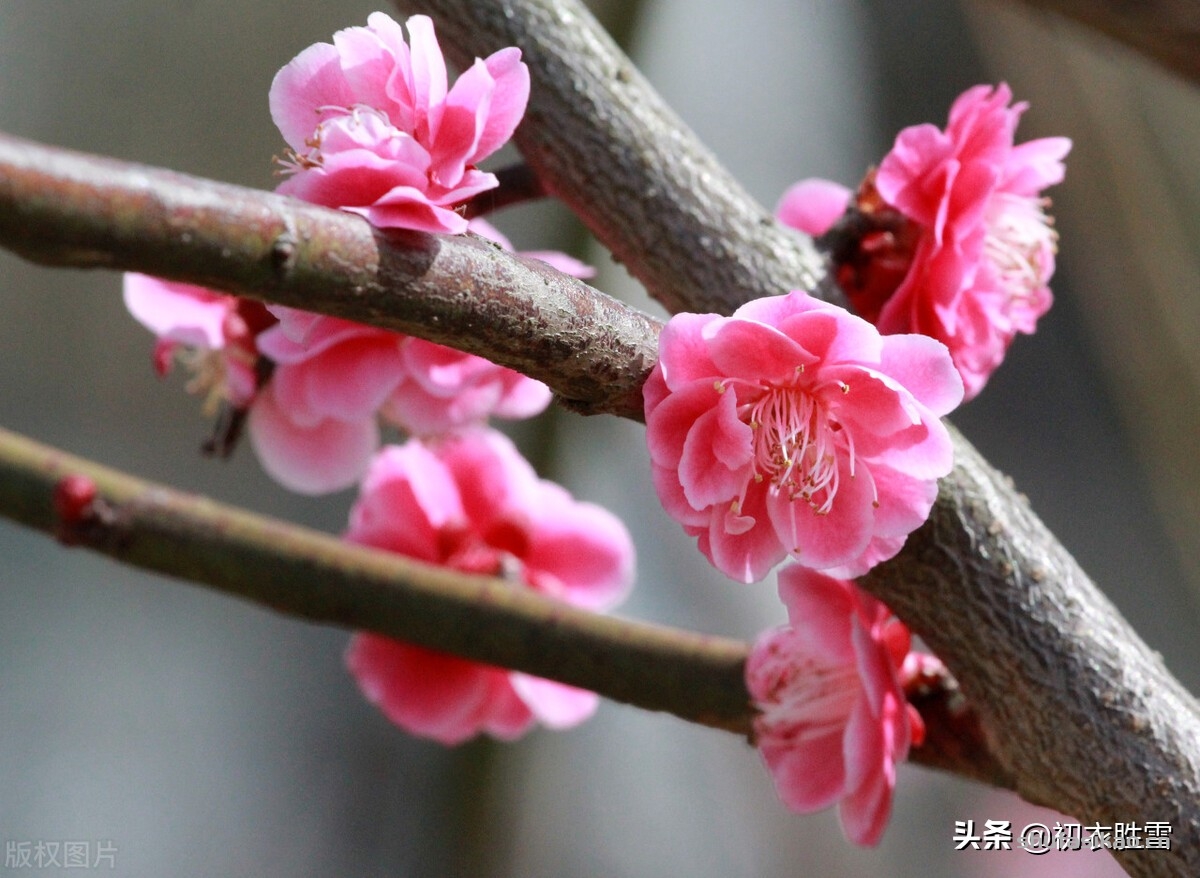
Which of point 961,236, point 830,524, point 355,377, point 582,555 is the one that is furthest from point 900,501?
point 582,555

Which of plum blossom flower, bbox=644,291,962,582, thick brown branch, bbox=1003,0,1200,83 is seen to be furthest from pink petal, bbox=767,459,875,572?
thick brown branch, bbox=1003,0,1200,83

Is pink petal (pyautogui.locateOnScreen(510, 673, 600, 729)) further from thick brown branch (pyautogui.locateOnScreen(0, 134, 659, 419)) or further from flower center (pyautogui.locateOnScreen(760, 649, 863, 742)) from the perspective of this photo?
thick brown branch (pyautogui.locateOnScreen(0, 134, 659, 419))

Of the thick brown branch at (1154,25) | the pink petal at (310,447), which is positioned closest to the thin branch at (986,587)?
the pink petal at (310,447)

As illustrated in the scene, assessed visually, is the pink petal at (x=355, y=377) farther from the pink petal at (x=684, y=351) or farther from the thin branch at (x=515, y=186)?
the pink petal at (x=684, y=351)

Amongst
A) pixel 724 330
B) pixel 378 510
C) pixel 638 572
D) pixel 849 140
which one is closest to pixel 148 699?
pixel 638 572

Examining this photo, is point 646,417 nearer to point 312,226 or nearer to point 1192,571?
point 312,226

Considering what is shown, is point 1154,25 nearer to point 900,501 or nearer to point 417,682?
point 900,501
